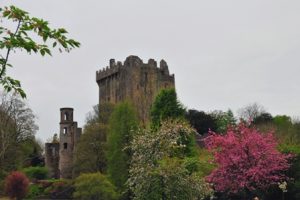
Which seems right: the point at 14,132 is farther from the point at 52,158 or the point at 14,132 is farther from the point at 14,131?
the point at 52,158

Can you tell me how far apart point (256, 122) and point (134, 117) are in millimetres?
33465

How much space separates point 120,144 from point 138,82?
3560cm

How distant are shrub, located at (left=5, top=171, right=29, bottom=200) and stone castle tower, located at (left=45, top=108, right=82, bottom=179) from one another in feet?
85.4

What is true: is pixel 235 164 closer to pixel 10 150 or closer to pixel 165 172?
pixel 165 172

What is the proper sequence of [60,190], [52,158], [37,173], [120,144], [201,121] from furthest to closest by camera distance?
[201,121]
[52,158]
[37,173]
[60,190]
[120,144]

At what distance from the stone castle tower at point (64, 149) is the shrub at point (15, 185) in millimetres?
26027

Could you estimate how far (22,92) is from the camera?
6008 mm

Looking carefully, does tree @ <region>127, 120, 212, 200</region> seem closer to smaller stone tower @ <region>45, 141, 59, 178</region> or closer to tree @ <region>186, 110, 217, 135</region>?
smaller stone tower @ <region>45, 141, 59, 178</region>

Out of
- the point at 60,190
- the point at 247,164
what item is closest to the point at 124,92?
the point at 60,190

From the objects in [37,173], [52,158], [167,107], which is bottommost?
[37,173]

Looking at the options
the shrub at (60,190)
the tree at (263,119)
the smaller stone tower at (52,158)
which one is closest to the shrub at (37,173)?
the smaller stone tower at (52,158)

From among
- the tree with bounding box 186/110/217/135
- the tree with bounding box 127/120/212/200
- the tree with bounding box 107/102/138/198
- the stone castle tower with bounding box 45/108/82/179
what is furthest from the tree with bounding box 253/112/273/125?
the tree with bounding box 127/120/212/200

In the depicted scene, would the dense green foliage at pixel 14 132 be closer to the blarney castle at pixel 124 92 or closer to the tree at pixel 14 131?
the tree at pixel 14 131

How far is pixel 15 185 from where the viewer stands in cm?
4819
